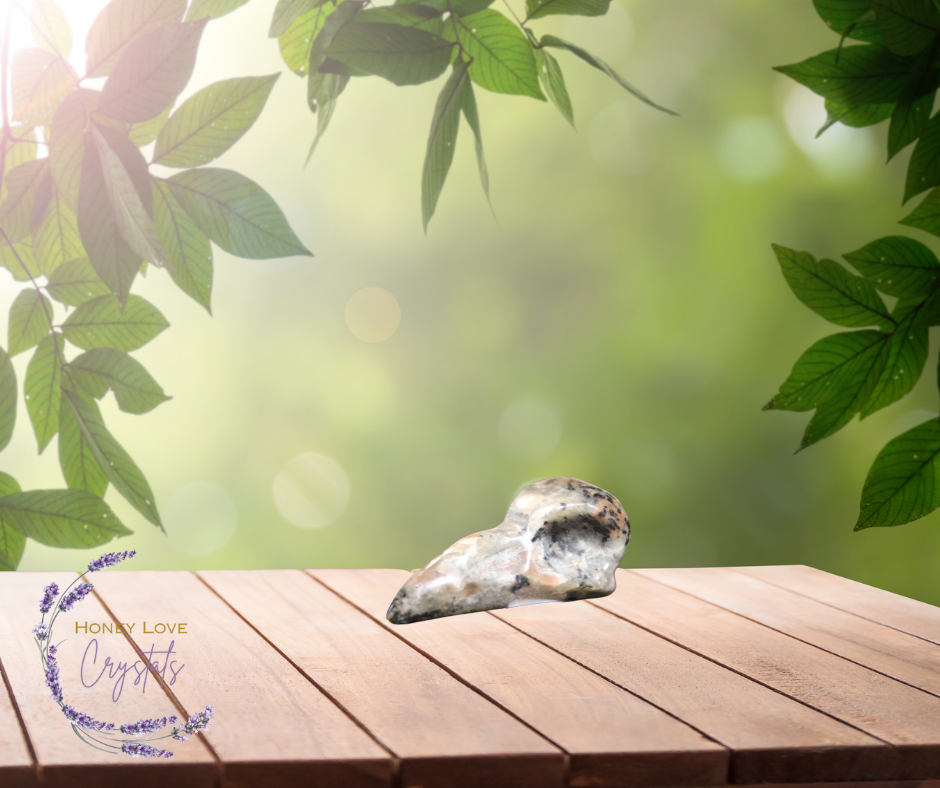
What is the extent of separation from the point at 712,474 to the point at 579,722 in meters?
0.91

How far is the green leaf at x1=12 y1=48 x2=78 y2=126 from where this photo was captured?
678mm

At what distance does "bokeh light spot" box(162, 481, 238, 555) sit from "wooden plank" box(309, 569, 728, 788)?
0.42 m

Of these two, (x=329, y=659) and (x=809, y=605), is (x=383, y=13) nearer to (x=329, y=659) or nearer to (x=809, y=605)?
(x=329, y=659)

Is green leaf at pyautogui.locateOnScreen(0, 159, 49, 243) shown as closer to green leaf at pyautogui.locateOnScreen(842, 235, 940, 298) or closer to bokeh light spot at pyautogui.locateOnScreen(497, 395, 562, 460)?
green leaf at pyautogui.locateOnScreen(842, 235, 940, 298)

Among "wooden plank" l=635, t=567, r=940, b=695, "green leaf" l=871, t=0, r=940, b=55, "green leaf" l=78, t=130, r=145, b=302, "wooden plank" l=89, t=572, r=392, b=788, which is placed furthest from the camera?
"wooden plank" l=635, t=567, r=940, b=695

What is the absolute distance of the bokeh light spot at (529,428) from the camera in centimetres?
159

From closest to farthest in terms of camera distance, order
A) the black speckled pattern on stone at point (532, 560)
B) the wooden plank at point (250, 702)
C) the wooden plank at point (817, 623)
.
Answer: the wooden plank at point (250, 702), the wooden plank at point (817, 623), the black speckled pattern on stone at point (532, 560)

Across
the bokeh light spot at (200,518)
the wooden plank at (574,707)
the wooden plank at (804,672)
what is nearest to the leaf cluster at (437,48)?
the wooden plank at (574,707)

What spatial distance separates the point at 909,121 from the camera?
0.87 metres

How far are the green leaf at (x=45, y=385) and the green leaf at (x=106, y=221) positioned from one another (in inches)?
6.5

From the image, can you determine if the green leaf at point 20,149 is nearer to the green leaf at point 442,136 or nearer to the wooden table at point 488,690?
the green leaf at point 442,136

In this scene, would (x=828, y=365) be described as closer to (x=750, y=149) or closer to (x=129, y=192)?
(x=129, y=192)

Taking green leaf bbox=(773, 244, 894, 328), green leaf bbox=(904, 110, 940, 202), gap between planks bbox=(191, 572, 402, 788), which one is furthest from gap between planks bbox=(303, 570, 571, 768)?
green leaf bbox=(904, 110, 940, 202)

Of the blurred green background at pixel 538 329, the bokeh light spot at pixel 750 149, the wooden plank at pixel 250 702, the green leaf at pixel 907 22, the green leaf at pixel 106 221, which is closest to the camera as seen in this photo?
the green leaf at pixel 106 221
